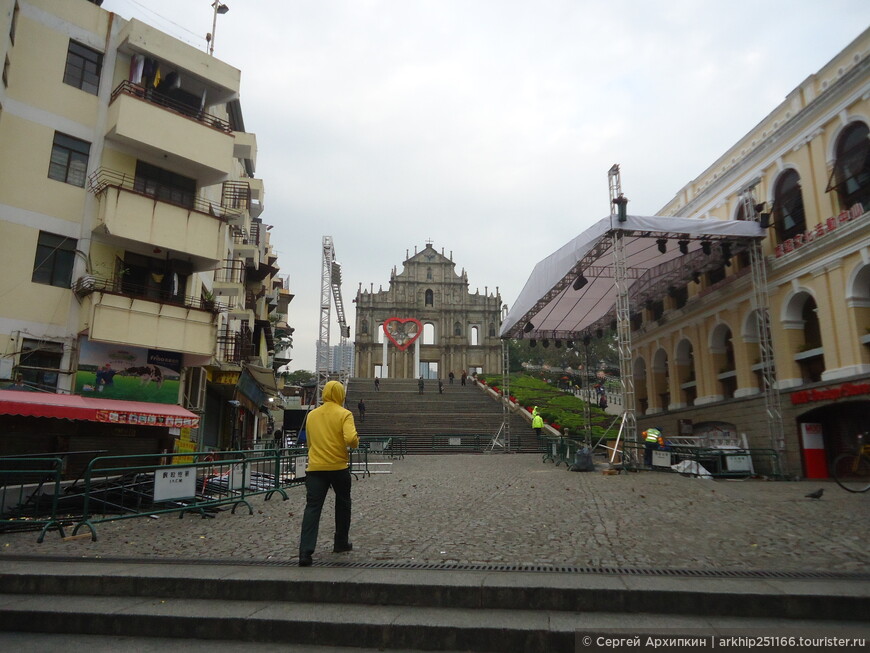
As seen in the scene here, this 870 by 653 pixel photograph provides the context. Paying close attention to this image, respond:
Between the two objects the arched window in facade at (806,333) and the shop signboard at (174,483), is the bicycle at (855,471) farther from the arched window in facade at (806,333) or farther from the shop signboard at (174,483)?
the shop signboard at (174,483)

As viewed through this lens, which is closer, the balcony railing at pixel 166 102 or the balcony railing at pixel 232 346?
the balcony railing at pixel 166 102

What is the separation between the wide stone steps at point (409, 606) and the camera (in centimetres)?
407

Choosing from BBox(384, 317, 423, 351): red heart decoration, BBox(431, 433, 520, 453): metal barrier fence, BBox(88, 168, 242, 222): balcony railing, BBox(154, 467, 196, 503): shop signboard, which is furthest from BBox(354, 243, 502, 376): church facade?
BBox(154, 467, 196, 503): shop signboard

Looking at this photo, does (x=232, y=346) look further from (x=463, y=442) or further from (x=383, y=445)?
(x=463, y=442)

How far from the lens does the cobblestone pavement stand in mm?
5625

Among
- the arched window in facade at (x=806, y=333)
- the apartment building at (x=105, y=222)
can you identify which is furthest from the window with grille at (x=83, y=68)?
the arched window in facade at (x=806, y=333)

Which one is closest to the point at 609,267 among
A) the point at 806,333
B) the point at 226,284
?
the point at 806,333

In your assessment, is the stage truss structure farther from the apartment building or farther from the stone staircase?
the apartment building

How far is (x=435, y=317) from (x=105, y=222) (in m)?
55.3

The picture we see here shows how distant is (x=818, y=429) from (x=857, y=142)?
323 inches

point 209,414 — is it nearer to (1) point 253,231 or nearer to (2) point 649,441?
(1) point 253,231

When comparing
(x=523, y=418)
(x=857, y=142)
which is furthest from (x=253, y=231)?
(x=857, y=142)

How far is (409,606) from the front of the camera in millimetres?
4566

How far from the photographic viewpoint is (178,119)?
16750 mm
